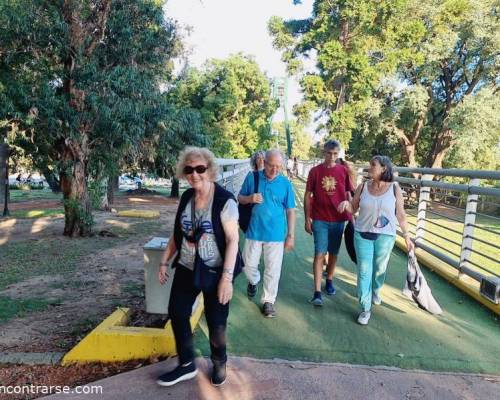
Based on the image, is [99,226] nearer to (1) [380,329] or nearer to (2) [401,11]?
(1) [380,329]

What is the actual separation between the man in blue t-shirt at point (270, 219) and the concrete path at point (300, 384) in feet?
3.47

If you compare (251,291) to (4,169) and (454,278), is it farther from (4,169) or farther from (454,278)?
(4,169)

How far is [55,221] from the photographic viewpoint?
579 inches

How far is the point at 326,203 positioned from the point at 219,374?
215cm

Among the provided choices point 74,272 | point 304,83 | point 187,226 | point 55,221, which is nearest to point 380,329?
point 187,226

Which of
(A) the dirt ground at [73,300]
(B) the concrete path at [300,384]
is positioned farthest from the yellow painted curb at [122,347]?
(B) the concrete path at [300,384]

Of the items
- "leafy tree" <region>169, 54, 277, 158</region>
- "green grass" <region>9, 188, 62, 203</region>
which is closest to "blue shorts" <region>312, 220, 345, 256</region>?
"leafy tree" <region>169, 54, 277, 158</region>

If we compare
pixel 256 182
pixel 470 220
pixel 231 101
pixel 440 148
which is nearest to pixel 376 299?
pixel 470 220

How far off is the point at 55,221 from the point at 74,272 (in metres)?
7.68

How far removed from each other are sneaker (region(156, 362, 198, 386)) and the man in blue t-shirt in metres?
1.33

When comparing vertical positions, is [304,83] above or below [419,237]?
above

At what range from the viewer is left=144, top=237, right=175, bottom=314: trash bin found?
423cm

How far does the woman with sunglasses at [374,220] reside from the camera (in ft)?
13.7

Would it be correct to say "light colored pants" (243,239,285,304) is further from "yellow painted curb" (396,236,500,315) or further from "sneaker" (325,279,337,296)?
"yellow painted curb" (396,236,500,315)
